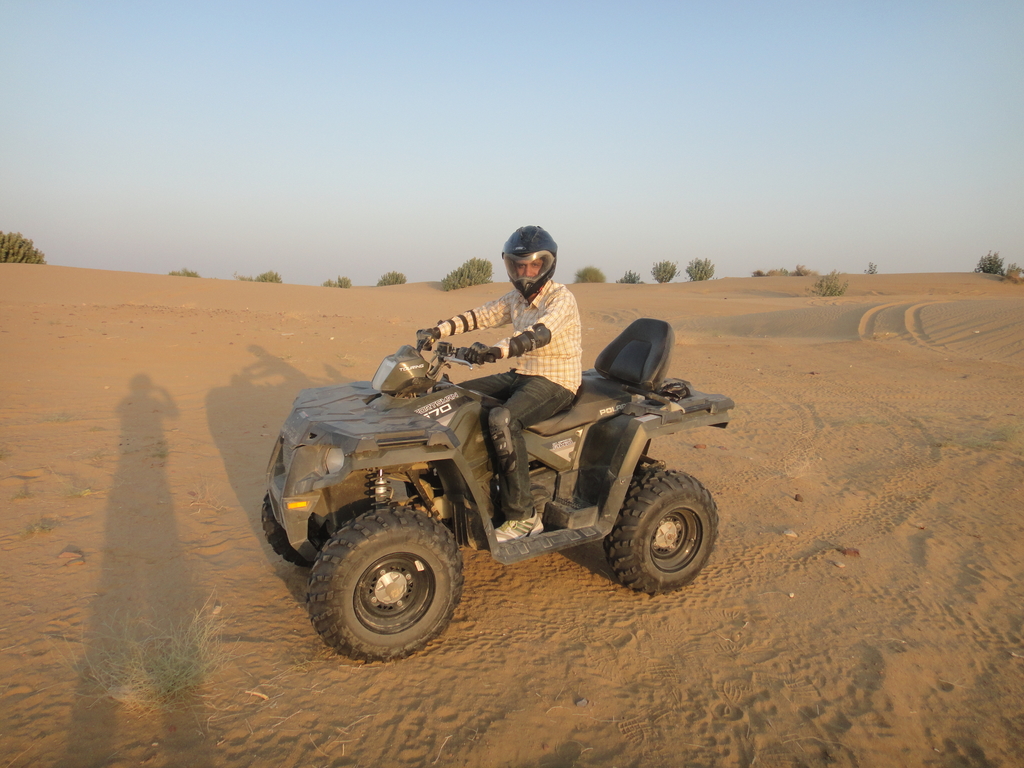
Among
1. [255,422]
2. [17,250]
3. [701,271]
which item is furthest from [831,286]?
[17,250]

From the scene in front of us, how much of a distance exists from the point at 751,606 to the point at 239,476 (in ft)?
15.8

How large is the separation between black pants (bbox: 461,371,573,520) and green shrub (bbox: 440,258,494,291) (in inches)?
1350

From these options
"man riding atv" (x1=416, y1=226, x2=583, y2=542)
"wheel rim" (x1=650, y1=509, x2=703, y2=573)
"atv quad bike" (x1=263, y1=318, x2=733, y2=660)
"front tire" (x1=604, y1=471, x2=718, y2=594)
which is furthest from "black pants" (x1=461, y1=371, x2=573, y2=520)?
"wheel rim" (x1=650, y1=509, x2=703, y2=573)

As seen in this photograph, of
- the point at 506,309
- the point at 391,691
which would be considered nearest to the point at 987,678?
the point at 391,691

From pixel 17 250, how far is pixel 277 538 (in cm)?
3251

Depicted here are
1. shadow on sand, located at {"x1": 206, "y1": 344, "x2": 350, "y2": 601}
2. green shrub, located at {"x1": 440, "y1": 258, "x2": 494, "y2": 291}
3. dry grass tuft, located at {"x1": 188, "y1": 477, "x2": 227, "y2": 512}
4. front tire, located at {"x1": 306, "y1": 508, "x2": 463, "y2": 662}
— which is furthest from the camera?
green shrub, located at {"x1": 440, "y1": 258, "x2": 494, "y2": 291}

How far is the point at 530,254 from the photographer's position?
4230mm

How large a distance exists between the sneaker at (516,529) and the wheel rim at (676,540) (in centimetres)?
87

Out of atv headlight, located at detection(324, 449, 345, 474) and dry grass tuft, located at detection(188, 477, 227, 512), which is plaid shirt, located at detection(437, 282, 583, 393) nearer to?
atv headlight, located at detection(324, 449, 345, 474)

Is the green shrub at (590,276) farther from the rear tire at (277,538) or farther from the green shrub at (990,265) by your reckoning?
the rear tire at (277,538)

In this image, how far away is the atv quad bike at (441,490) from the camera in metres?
3.36

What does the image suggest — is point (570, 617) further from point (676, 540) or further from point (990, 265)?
point (990, 265)

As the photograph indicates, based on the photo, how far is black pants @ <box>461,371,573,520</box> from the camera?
3.89m

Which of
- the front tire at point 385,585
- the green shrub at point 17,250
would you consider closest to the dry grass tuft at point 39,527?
the front tire at point 385,585
